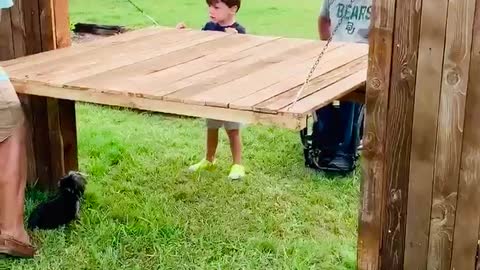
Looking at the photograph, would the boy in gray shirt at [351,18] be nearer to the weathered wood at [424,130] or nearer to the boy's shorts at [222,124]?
the boy's shorts at [222,124]

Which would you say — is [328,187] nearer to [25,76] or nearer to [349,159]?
[349,159]

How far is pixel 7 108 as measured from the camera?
3539mm

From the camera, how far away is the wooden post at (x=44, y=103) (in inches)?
167

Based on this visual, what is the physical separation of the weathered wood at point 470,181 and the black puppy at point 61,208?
1.91 meters

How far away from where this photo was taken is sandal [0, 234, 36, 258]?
3.55m

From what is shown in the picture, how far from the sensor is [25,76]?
361cm

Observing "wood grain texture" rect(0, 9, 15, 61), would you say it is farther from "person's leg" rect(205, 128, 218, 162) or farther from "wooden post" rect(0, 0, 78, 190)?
"person's leg" rect(205, 128, 218, 162)

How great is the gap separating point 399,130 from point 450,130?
7.1 inches

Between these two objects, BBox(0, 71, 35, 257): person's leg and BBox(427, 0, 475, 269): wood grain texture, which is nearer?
BBox(427, 0, 475, 269): wood grain texture

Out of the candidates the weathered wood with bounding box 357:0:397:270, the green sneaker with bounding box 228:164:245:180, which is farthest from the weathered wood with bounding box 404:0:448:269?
the green sneaker with bounding box 228:164:245:180

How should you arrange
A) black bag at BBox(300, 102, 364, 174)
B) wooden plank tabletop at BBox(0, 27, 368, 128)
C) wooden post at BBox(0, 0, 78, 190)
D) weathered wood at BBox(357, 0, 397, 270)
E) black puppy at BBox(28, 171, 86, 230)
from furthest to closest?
1. black bag at BBox(300, 102, 364, 174)
2. wooden post at BBox(0, 0, 78, 190)
3. black puppy at BBox(28, 171, 86, 230)
4. wooden plank tabletop at BBox(0, 27, 368, 128)
5. weathered wood at BBox(357, 0, 397, 270)

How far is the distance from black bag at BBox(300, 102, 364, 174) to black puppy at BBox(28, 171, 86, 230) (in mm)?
1508

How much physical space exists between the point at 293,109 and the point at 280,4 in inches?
304

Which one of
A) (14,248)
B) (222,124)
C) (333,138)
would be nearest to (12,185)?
(14,248)
